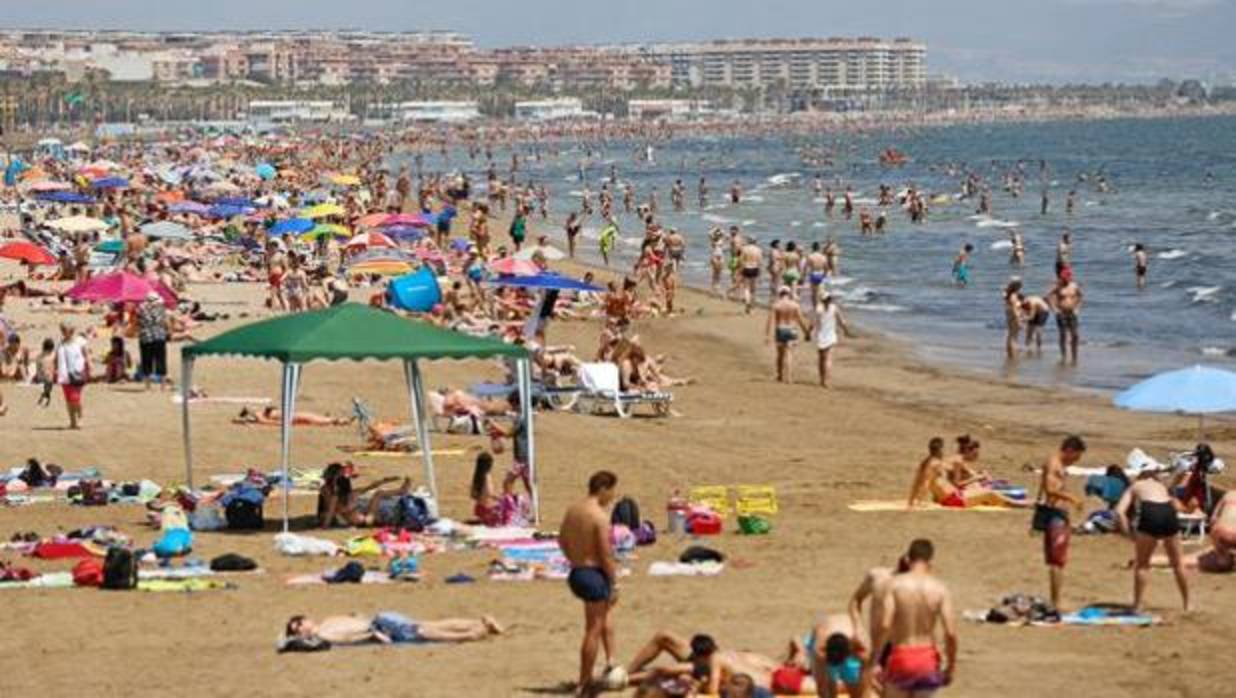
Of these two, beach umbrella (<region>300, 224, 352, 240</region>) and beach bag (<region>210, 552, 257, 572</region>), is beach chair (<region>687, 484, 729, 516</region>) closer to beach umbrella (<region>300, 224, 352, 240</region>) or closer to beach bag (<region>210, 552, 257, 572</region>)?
beach bag (<region>210, 552, 257, 572</region>)

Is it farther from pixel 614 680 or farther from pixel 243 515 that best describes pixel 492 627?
pixel 243 515

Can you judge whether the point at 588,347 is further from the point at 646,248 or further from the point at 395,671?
the point at 395,671

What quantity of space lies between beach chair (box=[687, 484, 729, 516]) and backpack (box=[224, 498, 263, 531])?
10.1 ft

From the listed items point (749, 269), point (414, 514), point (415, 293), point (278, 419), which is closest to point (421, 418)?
point (414, 514)

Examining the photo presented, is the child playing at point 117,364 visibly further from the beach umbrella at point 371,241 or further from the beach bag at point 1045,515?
the beach bag at point 1045,515

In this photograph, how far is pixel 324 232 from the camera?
38.5 m

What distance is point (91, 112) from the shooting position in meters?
172

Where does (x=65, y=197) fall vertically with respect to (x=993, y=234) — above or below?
above

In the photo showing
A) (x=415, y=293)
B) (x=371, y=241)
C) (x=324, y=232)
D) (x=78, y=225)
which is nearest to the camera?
(x=415, y=293)

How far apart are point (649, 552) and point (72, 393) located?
753 centimetres

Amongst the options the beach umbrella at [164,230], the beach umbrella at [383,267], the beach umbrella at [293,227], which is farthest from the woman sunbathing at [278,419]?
the beach umbrella at [293,227]

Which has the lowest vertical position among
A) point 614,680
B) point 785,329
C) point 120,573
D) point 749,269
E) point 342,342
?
point 749,269

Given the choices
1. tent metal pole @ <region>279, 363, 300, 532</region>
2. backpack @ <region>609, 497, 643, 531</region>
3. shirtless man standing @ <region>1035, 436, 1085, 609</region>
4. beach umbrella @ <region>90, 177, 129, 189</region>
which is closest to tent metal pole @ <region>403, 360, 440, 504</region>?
tent metal pole @ <region>279, 363, 300, 532</region>

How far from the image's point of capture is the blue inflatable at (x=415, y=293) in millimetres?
27359
